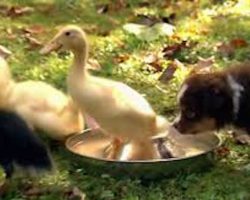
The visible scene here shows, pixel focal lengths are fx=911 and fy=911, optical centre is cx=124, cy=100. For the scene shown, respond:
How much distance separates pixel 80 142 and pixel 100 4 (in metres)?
2.68

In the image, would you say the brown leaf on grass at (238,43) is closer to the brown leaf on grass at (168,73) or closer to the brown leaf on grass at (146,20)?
the brown leaf on grass at (168,73)

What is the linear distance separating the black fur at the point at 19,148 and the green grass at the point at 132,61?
0.15 m

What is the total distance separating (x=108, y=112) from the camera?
14.2ft

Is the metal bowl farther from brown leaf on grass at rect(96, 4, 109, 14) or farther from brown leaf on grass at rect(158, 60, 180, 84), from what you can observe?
brown leaf on grass at rect(96, 4, 109, 14)

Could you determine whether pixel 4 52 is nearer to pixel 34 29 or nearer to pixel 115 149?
pixel 34 29

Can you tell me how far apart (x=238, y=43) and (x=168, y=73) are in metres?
0.68

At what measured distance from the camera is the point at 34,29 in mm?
6477

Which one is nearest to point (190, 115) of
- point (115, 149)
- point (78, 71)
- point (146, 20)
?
point (115, 149)

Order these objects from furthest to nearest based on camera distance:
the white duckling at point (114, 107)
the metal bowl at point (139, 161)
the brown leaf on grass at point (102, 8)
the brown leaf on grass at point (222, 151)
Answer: the brown leaf on grass at point (102, 8)
the brown leaf on grass at point (222, 151)
the white duckling at point (114, 107)
the metal bowl at point (139, 161)

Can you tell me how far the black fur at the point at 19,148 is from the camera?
409cm

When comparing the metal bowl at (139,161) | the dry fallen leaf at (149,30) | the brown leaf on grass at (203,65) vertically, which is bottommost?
the metal bowl at (139,161)

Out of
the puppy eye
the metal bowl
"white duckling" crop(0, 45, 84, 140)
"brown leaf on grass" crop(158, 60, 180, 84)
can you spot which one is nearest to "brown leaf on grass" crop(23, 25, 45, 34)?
"brown leaf on grass" crop(158, 60, 180, 84)

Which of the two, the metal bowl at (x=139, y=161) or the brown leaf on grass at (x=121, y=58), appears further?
the brown leaf on grass at (x=121, y=58)

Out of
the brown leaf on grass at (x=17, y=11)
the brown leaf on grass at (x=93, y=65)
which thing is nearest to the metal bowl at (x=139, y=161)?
the brown leaf on grass at (x=93, y=65)
